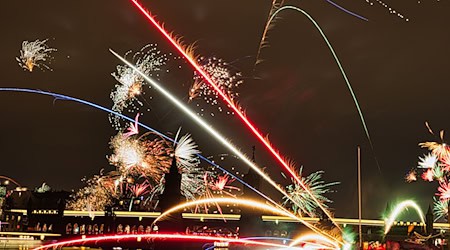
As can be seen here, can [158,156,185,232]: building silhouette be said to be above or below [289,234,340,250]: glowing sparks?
above

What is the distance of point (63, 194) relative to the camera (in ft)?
380

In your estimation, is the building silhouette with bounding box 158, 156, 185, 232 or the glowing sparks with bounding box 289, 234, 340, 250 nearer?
the glowing sparks with bounding box 289, 234, 340, 250

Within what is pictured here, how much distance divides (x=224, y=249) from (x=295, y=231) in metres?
32.4

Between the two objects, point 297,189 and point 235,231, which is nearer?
point 297,189

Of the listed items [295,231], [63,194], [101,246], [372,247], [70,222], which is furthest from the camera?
[63,194]

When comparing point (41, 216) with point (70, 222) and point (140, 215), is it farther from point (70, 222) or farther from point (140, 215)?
point (140, 215)

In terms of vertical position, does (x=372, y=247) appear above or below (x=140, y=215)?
below

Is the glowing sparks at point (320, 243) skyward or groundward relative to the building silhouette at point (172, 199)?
groundward

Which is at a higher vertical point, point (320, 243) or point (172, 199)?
point (172, 199)

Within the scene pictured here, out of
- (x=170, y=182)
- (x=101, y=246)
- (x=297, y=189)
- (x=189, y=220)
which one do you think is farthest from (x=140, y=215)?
(x=297, y=189)

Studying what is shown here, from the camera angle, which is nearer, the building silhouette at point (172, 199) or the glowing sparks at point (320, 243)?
the glowing sparks at point (320, 243)

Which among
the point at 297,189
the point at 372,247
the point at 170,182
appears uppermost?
the point at 170,182

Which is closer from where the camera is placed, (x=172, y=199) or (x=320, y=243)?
(x=320, y=243)

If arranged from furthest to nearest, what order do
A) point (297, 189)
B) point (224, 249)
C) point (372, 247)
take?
1. point (224, 249)
2. point (297, 189)
3. point (372, 247)
